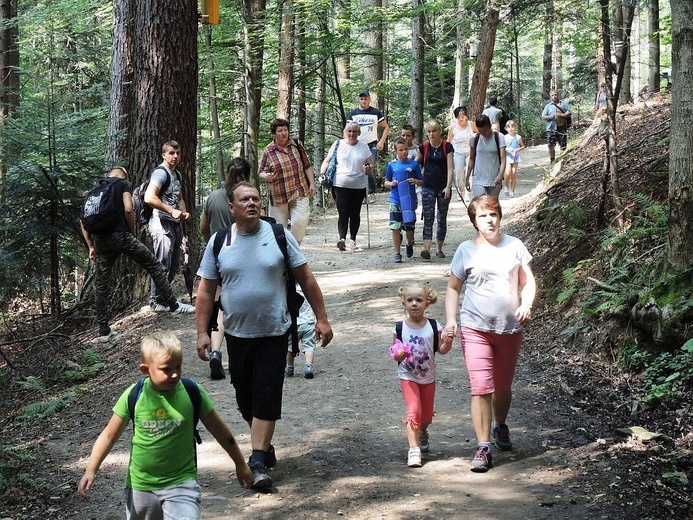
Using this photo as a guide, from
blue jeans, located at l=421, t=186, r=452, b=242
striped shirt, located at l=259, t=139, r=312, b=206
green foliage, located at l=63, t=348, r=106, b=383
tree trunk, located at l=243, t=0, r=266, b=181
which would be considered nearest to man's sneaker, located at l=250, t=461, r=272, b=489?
green foliage, located at l=63, t=348, r=106, b=383

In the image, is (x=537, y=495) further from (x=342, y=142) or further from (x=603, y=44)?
(x=342, y=142)

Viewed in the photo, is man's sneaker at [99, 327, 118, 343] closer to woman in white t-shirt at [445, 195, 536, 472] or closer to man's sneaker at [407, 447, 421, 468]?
man's sneaker at [407, 447, 421, 468]

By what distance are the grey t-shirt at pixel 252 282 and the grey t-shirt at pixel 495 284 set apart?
4.34ft

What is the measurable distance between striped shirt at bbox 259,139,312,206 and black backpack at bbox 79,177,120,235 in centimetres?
227

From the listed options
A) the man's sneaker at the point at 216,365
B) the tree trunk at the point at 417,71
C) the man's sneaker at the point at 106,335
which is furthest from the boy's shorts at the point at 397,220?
the tree trunk at the point at 417,71

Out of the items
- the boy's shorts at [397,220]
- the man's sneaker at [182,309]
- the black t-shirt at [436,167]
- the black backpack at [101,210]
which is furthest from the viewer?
the boy's shorts at [397,220]

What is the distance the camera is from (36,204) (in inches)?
470

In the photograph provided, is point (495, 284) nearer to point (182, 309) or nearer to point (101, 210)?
point (101, 210)

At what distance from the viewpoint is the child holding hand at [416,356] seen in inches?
220

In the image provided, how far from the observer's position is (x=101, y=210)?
9.32m

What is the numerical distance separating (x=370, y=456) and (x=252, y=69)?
1455 cm

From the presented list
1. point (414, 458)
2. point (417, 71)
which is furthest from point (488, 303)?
point (417, 71)

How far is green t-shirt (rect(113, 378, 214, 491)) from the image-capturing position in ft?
12.8

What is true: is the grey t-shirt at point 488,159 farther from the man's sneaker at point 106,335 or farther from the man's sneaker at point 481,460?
the man's sneaker at point 481,460
